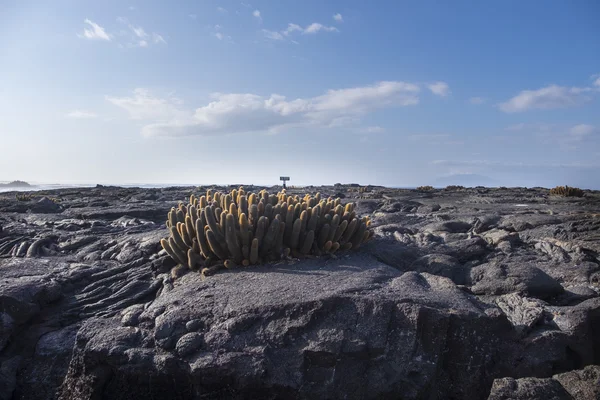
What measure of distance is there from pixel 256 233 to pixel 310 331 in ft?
6.29

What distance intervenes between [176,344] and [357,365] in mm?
1490

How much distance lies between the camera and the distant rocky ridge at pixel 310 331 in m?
3.29

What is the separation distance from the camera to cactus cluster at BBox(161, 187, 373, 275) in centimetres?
518

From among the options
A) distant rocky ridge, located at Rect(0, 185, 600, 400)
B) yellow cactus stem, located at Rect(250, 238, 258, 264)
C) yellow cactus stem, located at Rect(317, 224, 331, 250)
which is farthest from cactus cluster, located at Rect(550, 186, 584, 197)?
yellow cactus stem, located at Rect(250, 238, 258, 264)

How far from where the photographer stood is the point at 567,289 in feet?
15.5

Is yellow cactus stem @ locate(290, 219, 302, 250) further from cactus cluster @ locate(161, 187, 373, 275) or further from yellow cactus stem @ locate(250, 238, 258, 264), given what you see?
yellow cactus stem @ locate(250, 238, 258, 264)

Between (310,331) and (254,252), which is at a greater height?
(254,252)

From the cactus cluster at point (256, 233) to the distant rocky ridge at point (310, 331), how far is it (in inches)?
10.1

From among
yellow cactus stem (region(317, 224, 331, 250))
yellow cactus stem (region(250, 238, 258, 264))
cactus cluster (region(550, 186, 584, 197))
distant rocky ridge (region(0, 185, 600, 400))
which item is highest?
cactus cluster (region(550, 186, 584, 197))

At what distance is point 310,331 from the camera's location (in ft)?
11.7

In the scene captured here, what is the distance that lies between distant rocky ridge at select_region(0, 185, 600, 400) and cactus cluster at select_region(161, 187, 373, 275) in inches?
10.1

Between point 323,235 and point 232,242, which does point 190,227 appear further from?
point 323,235

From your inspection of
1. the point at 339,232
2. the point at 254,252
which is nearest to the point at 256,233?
the point at 254,252

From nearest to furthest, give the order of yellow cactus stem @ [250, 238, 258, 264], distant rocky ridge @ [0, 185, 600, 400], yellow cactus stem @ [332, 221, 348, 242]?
distant rocky ridge @ [0, 185, 600, 400]
yellow cactus stem @ [250, 238, 258, 264]
yellow cactus stem @ [332, 221, 348, 242]
